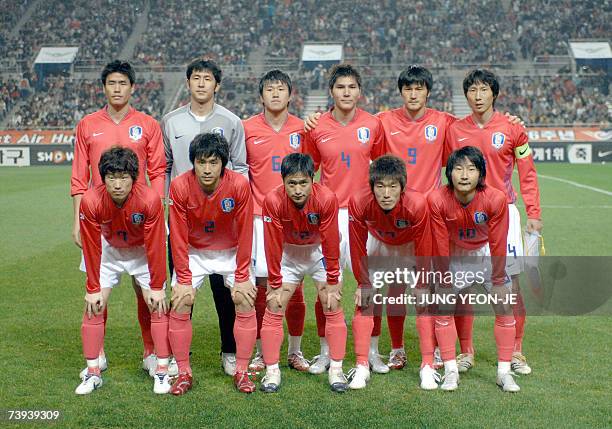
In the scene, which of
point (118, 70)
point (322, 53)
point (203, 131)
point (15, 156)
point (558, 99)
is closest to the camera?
point (118, 70)

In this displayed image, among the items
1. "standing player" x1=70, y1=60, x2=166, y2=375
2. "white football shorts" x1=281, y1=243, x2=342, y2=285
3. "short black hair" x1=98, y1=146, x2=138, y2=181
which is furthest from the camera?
"standing player" x1=70, y1=60, x2=166, y2=375

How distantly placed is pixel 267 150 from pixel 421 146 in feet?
3.82

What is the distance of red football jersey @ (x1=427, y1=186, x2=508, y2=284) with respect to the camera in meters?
4.84

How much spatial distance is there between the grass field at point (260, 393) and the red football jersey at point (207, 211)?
2.82 ft

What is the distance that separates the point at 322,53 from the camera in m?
36.4

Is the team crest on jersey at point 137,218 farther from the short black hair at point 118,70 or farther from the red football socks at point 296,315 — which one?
the red football socks at point 296,315

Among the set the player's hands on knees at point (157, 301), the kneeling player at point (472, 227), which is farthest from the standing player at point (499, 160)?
the player's hands on knees at point (157, 301)

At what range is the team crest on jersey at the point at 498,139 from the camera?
5402 millimetres

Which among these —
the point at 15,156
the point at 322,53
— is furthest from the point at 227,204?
the point at 322,53

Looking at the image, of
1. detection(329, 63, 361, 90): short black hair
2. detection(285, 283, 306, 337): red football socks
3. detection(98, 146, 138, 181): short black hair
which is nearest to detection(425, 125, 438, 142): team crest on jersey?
detection(329, 63, 361, 90): short black hair

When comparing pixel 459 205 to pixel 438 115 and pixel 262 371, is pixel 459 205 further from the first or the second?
pixel 262 371

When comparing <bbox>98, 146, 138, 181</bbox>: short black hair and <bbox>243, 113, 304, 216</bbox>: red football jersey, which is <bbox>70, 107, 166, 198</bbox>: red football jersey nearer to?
<bbox>98, 146, 138, 181</bbox>: short black hair

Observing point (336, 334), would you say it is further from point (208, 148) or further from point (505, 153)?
point (505, 153)

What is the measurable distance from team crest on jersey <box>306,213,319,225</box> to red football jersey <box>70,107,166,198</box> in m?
1.16
